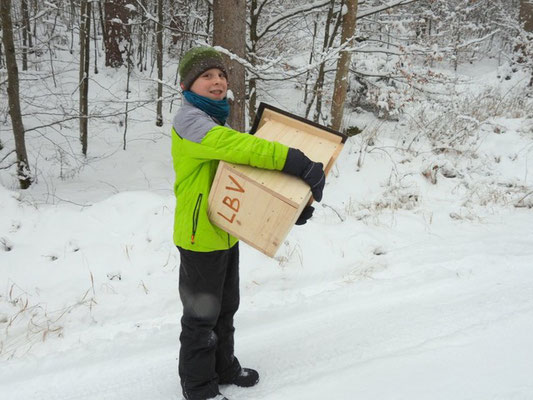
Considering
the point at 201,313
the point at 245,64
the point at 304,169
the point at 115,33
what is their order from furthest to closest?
the point at 115,33, the point at 245,64, the point at 201,313, the point at 304,169

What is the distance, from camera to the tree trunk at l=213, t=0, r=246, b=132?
3945 mm

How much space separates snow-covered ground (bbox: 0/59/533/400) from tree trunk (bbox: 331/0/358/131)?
61.1 inches

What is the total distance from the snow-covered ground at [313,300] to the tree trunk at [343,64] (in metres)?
1.55

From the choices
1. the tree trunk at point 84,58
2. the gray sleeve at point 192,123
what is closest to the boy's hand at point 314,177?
the gray sleeve at point 192,123

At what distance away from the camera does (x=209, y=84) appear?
5.85 feet

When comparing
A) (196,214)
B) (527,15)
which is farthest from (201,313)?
(527,15)

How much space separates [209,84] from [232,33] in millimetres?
2549

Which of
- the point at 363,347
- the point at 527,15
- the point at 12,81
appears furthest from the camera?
the point at 527,15

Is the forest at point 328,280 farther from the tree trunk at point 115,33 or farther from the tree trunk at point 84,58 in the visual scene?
the tree trunk at point 115,33

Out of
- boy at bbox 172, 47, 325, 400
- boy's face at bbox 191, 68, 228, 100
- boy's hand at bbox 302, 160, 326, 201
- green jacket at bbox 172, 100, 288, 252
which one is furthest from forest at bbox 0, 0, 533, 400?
boy's face at bbox 191, 68, 228, 100

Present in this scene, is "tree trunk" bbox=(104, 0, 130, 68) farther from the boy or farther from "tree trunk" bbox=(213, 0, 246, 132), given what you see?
the boy

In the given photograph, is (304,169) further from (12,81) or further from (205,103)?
(12,81)

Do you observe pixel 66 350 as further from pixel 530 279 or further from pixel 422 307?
Result: pixel 530 279

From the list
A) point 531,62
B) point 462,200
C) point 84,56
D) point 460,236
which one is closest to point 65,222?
point 460,236
